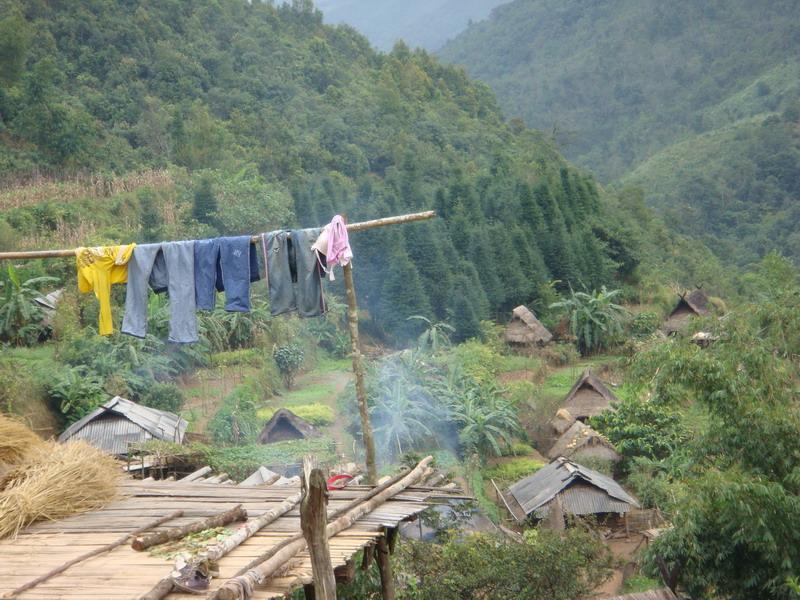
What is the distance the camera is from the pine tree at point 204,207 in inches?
924

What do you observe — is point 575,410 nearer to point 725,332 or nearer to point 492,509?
point 492,509

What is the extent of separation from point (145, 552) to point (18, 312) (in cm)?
1405

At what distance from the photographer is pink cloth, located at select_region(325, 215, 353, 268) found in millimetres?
6297

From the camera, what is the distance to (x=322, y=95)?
4047 centimetres

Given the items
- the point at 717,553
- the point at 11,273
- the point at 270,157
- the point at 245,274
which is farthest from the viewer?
the point at 270,157

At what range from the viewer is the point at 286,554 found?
4.11 meters

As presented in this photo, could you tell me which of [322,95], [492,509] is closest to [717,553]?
[492,509]

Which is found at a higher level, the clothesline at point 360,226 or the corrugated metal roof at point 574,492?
the clothesline at point 360,226

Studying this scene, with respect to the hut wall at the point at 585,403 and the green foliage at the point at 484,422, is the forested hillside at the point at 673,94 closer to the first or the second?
the hut wall at the point at 585,403

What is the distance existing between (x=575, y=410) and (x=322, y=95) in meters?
24.8

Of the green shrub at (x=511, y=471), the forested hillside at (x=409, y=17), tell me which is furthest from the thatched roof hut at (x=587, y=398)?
the forested hillside at (x=409, y=17)

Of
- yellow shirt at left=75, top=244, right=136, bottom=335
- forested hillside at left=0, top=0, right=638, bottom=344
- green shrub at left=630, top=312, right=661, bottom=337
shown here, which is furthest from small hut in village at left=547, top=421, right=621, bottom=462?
yellow shirt at left=75, top=244, right=136, bottom=335

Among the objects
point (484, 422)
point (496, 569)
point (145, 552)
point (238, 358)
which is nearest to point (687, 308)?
point (484, 422)

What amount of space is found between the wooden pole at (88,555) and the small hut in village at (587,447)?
12330 millimetres
